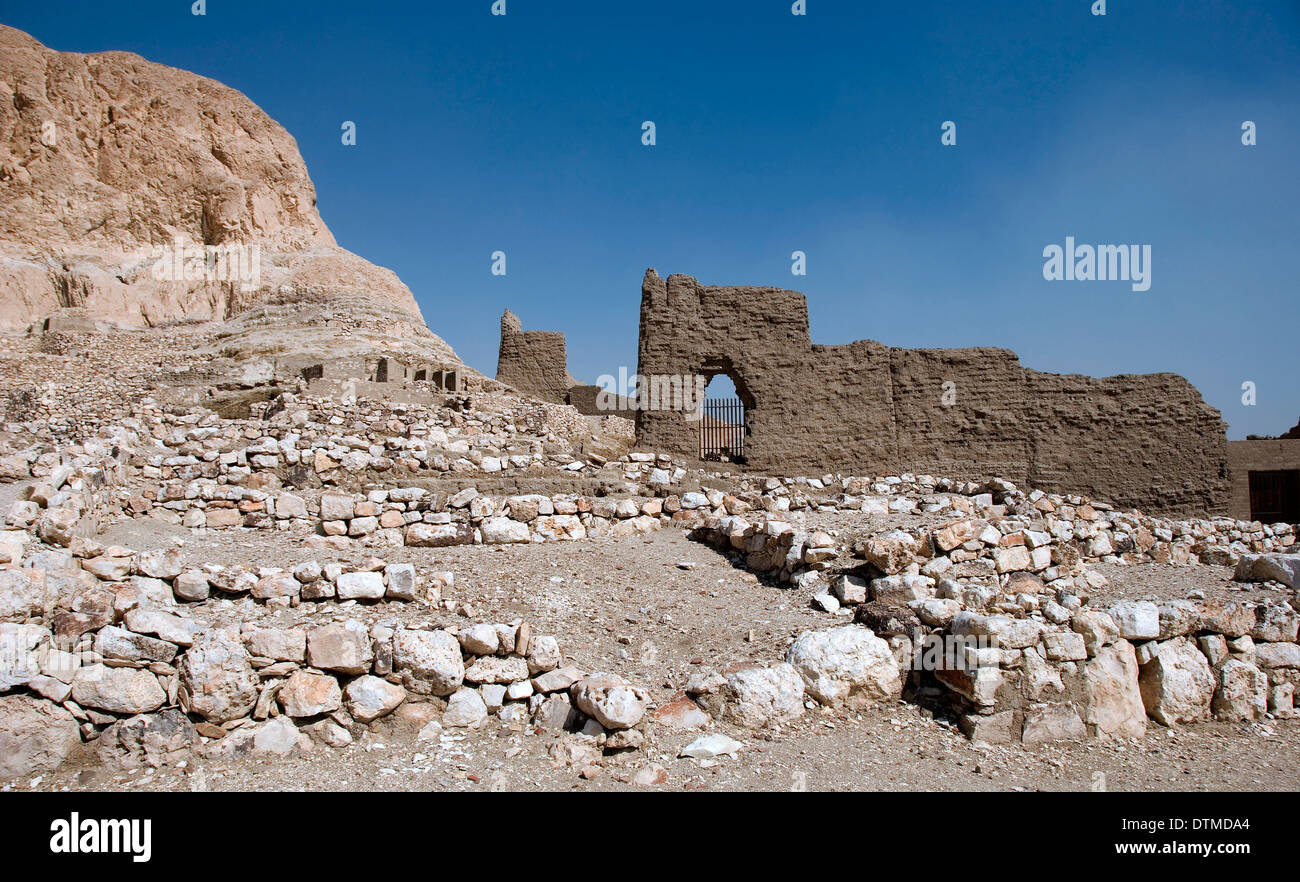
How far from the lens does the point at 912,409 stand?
11.2m

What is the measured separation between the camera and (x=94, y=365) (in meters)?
25.2

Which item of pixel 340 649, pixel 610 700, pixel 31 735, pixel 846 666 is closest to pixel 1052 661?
pixel 846 666

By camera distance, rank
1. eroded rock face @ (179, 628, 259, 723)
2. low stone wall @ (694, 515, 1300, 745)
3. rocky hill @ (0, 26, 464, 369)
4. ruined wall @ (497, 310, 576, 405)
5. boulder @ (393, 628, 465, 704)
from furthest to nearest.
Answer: rocky hill @ (0, 26, 464, 369) < ruined wall @ (497, 310, 576, 405) < low stone wall @ (694, 515, 1300, 745) < boulder @ (393, 628, 465, 704) < eroded rock face @ (179, 628, 259, 723)

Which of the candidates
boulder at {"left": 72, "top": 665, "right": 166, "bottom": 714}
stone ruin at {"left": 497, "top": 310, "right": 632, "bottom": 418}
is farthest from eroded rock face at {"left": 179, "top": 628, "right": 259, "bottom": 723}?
stone ruin at {"left": 497, "top": 310, "right": 632, "bottom": 418}

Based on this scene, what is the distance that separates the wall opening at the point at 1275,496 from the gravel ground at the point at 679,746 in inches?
428

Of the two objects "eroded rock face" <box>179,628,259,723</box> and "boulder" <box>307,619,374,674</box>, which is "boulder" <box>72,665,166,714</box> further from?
"boulder" <box>307,619,374,674</box>

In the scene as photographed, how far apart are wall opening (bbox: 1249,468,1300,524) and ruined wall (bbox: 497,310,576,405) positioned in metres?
17.9

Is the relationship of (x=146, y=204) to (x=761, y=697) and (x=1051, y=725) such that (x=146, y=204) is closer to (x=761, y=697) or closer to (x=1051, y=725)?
(x=761, y=697)

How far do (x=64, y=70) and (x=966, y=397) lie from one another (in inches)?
2068

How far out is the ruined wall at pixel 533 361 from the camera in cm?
2262

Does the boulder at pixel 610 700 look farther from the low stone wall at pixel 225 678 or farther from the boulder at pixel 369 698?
the boulder at pixel 369 698

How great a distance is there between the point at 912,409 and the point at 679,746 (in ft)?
28.7

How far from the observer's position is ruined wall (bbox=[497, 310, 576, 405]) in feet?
74.2
